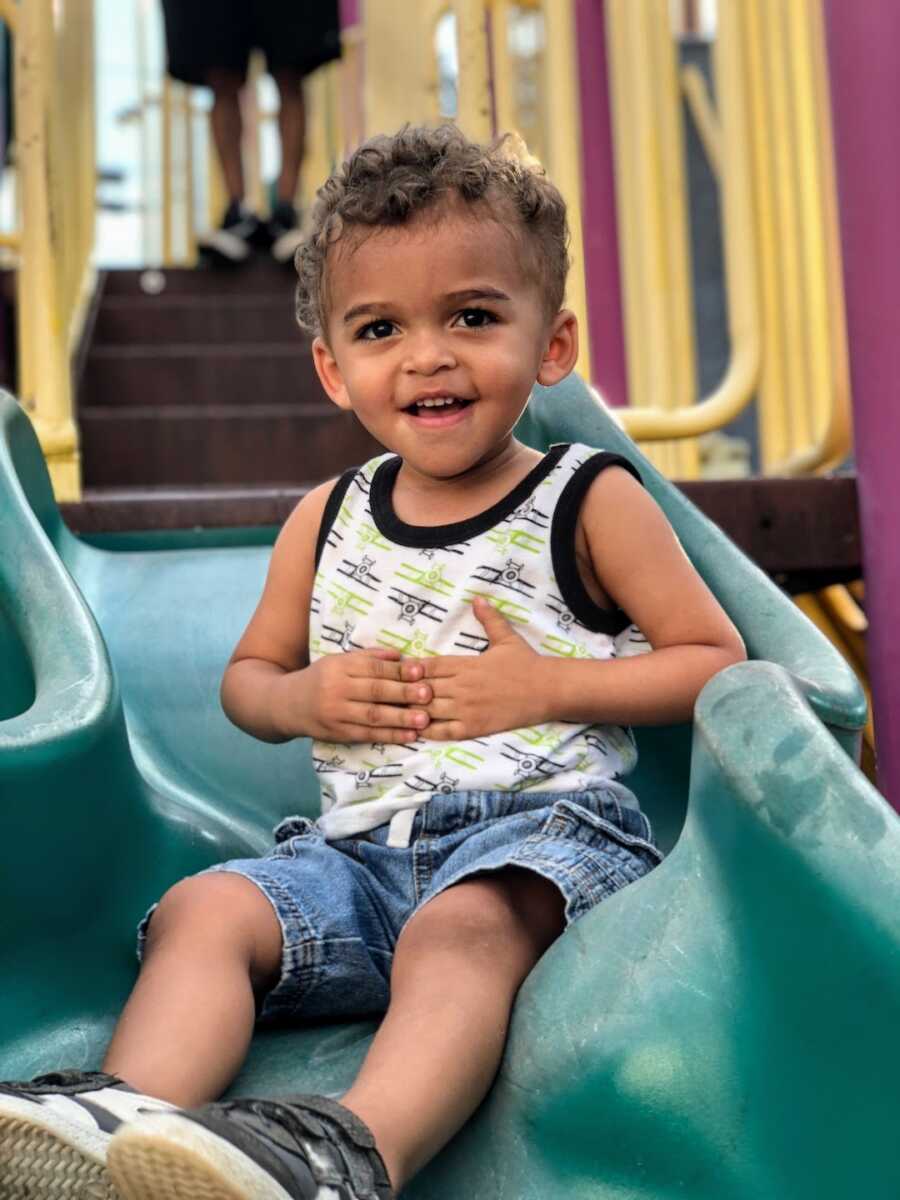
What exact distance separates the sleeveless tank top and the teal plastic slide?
0.14 meters

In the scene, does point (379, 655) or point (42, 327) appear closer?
point (379, 655)

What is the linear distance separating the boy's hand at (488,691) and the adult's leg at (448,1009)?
142 millimetres

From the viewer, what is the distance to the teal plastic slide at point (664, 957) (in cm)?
96

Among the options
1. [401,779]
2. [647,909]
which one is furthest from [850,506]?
[647,909]

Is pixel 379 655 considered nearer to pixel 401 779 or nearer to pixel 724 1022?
pixel 401 779

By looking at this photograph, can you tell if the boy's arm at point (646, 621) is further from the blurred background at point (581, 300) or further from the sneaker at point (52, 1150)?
the blurred background at point (581, 300)

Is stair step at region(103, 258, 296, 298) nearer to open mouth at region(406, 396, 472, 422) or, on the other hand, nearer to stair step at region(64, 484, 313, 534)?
stair step at region(64, 484, 313, 534)

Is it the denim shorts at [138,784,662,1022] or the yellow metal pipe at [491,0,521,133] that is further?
the yellow metal pipe at [491,0,521,133]

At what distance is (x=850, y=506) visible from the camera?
216cm

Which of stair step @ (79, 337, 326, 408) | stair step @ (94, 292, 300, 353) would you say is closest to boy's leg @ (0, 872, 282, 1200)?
stair step @ (79, 337, 326, 408)

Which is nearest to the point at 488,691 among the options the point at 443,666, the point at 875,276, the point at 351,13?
the point at 443,666

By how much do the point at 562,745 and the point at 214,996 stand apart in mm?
330

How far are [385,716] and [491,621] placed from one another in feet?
0.36

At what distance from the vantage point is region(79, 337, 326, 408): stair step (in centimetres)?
390
